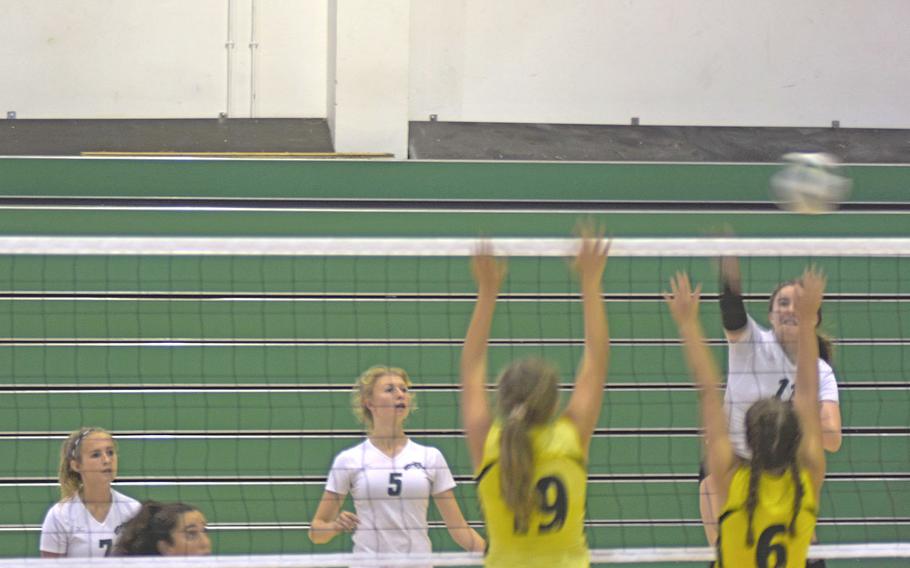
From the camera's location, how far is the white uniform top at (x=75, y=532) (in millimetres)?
4715

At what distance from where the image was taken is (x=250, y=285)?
713 centimetres

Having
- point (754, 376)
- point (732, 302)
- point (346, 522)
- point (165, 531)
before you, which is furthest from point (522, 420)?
point (754, 376)

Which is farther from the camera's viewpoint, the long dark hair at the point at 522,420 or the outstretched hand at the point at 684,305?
the outstretched hand at the point at 684,305

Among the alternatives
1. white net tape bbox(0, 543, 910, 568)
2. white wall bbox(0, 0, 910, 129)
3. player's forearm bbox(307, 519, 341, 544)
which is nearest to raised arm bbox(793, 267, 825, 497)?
white net tape bbox(0, 543, 910, 568)

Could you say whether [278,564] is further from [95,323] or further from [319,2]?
[319,2]

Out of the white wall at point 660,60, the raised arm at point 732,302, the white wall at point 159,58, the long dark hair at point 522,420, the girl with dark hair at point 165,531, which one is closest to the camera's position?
the long dark hair at point 522,420

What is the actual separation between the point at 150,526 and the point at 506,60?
4891 millimetres

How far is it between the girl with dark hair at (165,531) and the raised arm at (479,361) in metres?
1.27

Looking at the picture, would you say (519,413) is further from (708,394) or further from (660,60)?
(660,60)

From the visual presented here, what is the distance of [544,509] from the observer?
3102 millimetres

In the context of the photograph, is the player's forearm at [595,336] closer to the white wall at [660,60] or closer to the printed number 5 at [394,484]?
the printed number 5 at [394,484]

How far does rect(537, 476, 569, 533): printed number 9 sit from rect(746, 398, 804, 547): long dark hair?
1.64 ft

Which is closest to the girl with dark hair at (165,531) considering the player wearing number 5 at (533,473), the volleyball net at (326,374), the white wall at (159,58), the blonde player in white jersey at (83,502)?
the blonde player in white jersey at (83,502)

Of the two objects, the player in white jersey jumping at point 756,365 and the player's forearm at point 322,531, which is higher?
the player in white jersey jumping at point 756,365
